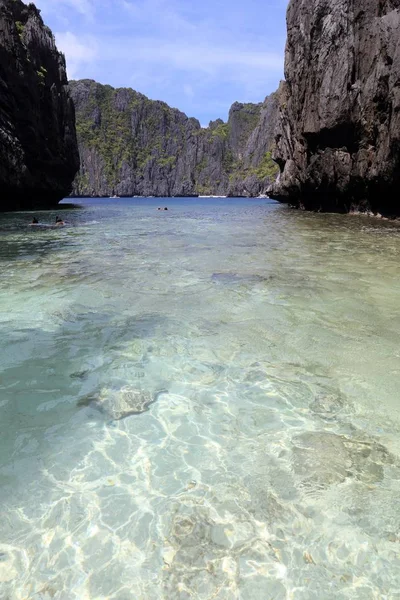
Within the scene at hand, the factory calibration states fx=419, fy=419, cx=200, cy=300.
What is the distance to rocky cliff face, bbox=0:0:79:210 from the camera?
39.9 meters

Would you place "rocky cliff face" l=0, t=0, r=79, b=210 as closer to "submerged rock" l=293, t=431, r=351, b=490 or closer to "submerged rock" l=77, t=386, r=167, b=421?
"submerged rock" l=77, t=386, r=167, b=421

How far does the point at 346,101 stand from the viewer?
34.0m

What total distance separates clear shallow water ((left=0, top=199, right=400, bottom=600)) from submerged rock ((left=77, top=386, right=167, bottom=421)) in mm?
28

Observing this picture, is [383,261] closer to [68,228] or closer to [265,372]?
[265,372]

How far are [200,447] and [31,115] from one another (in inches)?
1874

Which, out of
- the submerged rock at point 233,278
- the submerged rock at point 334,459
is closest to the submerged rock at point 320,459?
the submerged rock at point 334,459

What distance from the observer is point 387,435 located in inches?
192

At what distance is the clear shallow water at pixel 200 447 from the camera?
10.9 ft

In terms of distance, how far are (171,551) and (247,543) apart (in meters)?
0.64

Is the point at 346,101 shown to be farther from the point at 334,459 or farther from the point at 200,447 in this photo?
the point at 200,447

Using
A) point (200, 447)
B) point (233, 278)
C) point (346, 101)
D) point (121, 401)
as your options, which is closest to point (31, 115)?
point (346, 101)

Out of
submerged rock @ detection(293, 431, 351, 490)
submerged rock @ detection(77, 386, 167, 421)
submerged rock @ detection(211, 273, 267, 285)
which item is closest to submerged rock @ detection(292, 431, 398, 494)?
submerged rock @ detection(293, 431, 351, 490)

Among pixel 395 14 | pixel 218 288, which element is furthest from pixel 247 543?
pixel 395 14

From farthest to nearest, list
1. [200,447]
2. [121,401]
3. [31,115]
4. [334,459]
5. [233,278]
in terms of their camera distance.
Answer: [31,115], [233,278], [121,401], [200,447], [334,459]
